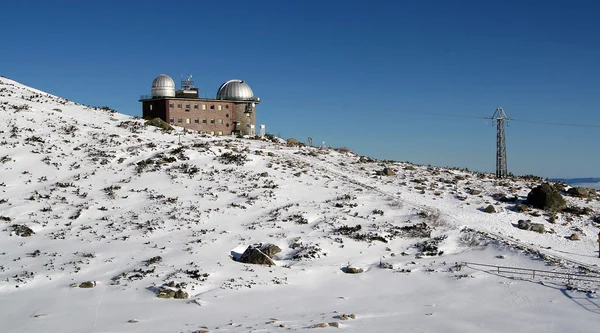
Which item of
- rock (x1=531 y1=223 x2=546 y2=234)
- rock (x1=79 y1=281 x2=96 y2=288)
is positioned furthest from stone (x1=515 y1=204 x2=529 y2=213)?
rock (x1=79 y1=281 x2=96 y2=288)

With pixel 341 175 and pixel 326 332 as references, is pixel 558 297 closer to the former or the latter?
pixel 326 332

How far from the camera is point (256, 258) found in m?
24.0

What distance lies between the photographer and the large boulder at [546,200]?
33906 mm

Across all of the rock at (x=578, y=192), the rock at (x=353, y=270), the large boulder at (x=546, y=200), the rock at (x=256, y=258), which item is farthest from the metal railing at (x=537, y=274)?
the rock at (x=578, y=192)

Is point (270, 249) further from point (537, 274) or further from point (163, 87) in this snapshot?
point (163, 87)

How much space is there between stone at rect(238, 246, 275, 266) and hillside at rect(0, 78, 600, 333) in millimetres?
462

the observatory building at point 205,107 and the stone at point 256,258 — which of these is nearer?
the stone at point 256,258

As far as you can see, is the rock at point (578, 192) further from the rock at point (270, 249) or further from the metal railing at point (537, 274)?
the rock at point (270, 249)

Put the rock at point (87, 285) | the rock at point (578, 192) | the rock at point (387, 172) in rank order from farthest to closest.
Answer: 1. the rock at point (387, 172)
2. the rock at point (578, 192)
3. the rock at point (87, 285)

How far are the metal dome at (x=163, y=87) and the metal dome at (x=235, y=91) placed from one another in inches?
290

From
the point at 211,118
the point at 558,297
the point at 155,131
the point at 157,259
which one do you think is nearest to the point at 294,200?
the point at 157,259

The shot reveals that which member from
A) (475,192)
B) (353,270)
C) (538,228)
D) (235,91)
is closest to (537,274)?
(353,270)

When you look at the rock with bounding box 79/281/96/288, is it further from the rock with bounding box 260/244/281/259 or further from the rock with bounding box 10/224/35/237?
the rock with bounding box 10/224/35/237

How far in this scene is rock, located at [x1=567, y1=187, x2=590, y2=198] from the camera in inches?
1522
